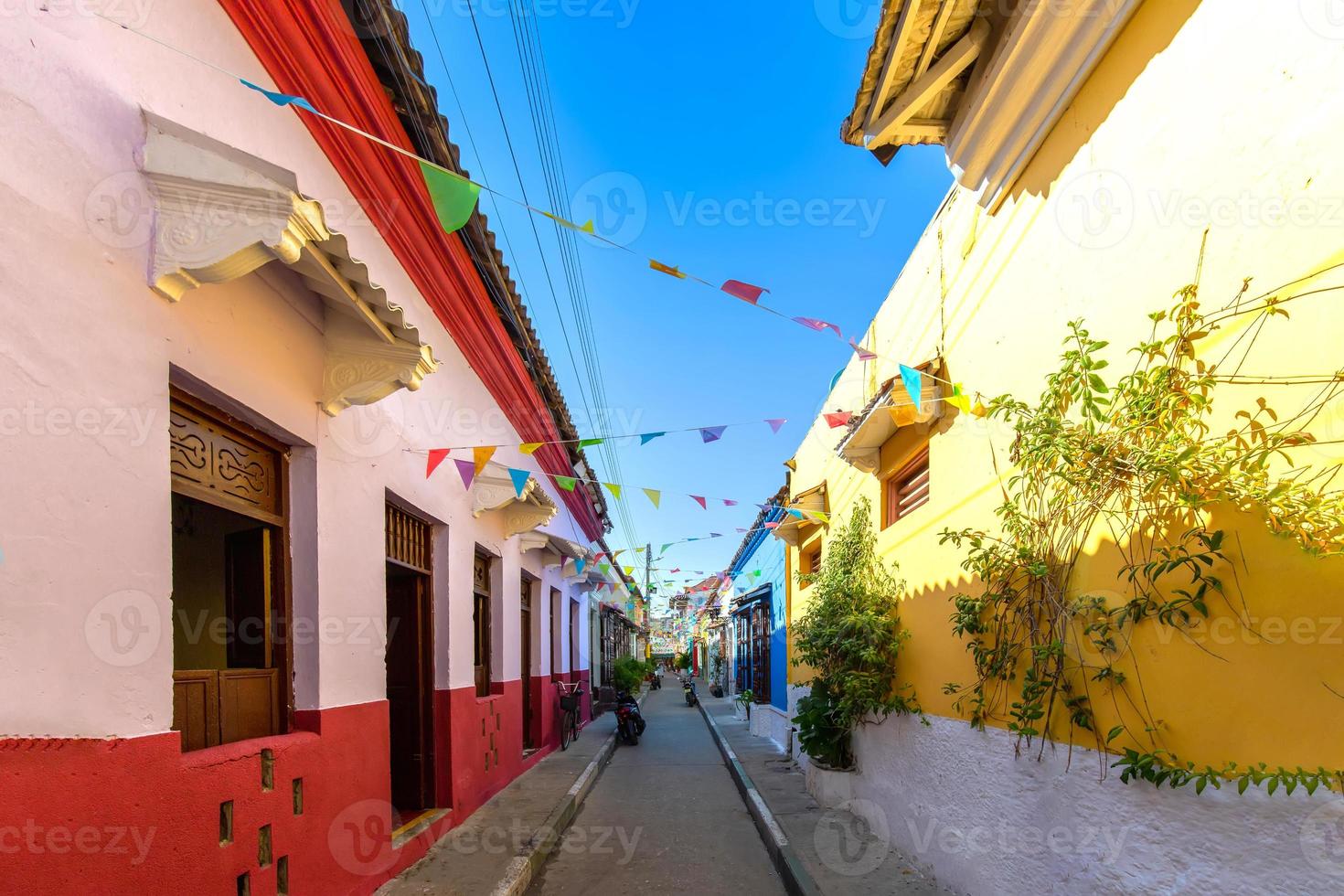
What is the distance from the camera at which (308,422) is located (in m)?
4.41

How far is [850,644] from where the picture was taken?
6668mm

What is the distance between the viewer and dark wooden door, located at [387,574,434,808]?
681 centimetres

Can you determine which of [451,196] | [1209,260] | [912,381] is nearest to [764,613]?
[912,381]

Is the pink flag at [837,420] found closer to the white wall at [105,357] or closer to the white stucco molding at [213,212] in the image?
the white wall at [105,357]

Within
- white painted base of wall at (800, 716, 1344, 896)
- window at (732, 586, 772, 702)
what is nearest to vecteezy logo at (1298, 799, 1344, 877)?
white painted base of wall at (800, 716, 1344, 896)

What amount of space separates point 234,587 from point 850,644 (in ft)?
15.2

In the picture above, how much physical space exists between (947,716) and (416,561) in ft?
14.2

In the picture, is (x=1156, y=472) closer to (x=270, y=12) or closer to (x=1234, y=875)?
(x=1234, y=875)

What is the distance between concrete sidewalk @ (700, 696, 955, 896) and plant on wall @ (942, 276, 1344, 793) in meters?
1.70

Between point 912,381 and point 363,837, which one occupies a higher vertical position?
point 912,381

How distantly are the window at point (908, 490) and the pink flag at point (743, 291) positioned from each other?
7.32 feet

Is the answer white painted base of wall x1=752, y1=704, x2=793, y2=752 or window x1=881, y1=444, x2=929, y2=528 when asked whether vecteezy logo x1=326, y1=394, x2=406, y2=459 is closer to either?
window x1=881, y1=444, x2=929, y2=528

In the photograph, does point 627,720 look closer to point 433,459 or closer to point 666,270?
point 433,459

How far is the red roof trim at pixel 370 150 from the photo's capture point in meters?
4.11
